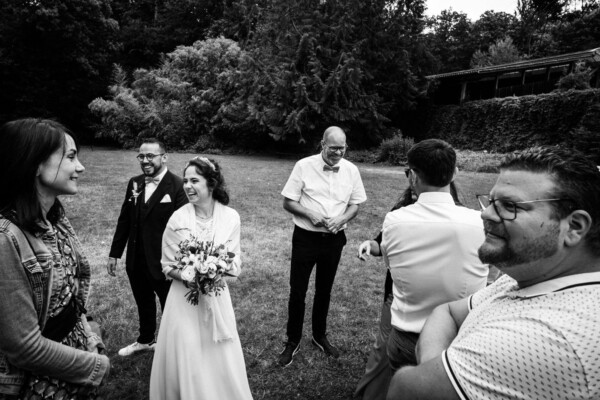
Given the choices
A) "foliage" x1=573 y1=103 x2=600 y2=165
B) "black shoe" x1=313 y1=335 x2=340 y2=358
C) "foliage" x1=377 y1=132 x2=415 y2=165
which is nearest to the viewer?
"black shoe" x1=313 y1=335 x2=340 y2=358

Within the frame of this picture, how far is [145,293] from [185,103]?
2551 cm

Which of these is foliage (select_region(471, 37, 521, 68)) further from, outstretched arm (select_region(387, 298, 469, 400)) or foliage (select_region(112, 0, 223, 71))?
outstretched arm (select_region(387, 298, 469, 400))

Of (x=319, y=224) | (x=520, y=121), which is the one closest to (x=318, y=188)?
(x=319, y=224)

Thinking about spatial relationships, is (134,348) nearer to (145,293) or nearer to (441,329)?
(145,293)

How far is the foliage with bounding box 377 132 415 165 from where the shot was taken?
74.7 ft

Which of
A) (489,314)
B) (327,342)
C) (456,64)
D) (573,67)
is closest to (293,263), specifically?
(327,342)

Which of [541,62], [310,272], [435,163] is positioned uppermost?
[541,62]

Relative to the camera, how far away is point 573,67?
24.7 meters

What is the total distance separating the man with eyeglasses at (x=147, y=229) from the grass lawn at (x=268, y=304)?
538 millimetres

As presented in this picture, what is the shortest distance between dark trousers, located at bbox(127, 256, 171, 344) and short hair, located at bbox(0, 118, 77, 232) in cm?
236

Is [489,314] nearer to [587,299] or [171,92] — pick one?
[587,299]

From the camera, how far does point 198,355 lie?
2.97 m

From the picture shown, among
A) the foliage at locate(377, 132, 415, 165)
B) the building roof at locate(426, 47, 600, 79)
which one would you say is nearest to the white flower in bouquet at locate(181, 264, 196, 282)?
the foliage at locate(377, 132, 415, 165)

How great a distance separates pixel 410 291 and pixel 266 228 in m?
6.93
